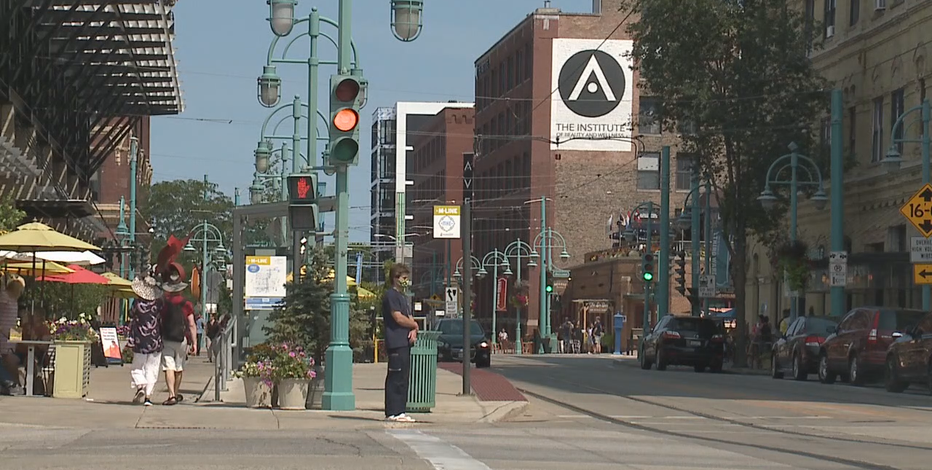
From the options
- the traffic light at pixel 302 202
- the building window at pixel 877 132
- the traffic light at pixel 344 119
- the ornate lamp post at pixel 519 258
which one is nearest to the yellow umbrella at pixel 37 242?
the traffic light at pixel 302 202

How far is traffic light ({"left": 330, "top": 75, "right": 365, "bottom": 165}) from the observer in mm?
18953

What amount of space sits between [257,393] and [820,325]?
773 inches

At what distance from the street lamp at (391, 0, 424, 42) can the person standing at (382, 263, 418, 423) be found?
22.1 ft

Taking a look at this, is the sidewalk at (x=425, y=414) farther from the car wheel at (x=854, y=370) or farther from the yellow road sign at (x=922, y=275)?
the yellow road sign at (x=922, y=275)

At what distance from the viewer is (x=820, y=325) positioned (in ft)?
121

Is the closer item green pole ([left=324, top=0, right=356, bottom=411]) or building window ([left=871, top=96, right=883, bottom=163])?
green pole ([left=324, top=0, right=356, bottom=411])

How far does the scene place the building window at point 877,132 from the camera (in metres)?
46.2

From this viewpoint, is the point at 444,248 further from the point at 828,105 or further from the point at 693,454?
the point at 693,454

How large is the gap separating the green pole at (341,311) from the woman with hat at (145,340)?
9.51 feet

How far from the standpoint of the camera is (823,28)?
165 ft

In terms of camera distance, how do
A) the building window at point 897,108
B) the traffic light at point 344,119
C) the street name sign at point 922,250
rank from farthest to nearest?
the building window at point 897,108
the street name sign at point 922,250
the traffic light at point 344,119

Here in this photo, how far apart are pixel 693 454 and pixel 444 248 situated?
10142 centimetres

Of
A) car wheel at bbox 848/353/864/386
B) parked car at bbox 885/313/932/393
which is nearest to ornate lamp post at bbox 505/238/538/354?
car wheel at bbox 848/353/864/386

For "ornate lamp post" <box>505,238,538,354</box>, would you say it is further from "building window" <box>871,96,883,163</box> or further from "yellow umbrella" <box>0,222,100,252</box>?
"yellow umbrella" <box>0,222,100,252</box>
